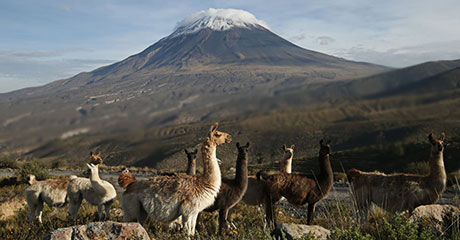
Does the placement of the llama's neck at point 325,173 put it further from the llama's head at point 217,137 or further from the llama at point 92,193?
the llama at point 92,193

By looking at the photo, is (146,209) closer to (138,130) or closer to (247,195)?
(247,195)

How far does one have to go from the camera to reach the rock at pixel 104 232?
473cm

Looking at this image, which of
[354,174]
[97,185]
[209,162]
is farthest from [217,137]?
[97,185]

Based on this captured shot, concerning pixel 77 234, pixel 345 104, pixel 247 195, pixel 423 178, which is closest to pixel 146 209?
pixel 77 234

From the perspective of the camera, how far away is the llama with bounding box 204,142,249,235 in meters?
6.49

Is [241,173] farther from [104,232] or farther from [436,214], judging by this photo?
[436,214]

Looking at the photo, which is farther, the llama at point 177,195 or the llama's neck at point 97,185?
the llama's neck at point 97,185

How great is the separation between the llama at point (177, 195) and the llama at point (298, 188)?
160 centimetres

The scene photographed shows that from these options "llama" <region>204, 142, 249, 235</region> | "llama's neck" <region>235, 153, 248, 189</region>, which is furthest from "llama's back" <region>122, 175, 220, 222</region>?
"llama's neck" <region>235, 153, 248, 189</region>

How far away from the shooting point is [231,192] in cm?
662

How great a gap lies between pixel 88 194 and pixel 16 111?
6.10 meters

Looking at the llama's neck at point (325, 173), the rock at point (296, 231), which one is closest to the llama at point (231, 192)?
the rock at point (296, 231)

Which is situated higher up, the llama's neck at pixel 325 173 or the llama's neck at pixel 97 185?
the llama's neck at pixel 325 173

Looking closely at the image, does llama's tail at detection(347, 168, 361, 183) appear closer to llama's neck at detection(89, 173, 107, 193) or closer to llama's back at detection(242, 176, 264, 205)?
llama's back at detection(242, 176, 264, 205)
